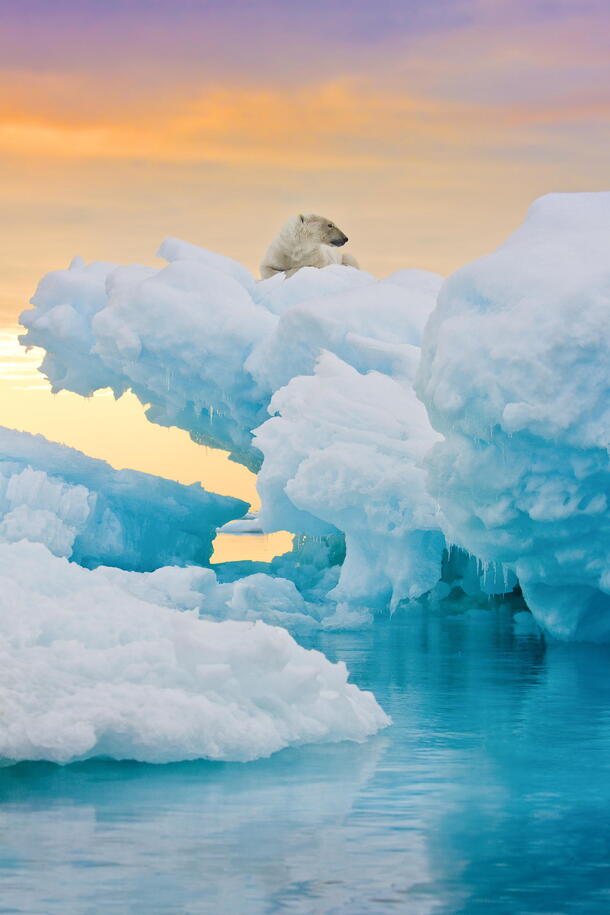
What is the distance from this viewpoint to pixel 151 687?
845 centimetres

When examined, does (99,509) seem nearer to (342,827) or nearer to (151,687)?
(151,687)

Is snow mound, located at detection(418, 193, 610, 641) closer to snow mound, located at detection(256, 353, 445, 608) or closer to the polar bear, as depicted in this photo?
snow mound, located at detection(256, 353, 445, 608)

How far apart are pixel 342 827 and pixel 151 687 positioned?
2.07 metres

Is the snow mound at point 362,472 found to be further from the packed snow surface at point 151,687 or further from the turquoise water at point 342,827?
the packed snow surface at point 151,687

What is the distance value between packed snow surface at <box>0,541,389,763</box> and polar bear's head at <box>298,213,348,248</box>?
1869 cm

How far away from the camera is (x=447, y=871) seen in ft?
19.9

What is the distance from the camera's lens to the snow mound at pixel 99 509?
22.5 m

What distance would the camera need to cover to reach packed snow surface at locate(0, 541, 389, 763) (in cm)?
805

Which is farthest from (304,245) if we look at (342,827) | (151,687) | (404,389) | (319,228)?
(342,827)

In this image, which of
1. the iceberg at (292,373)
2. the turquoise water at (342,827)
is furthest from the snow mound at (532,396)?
the turquoise water at (342,827)

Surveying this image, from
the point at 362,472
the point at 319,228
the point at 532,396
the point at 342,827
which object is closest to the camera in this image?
the point at 342,827

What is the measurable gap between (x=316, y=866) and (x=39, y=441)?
20724 mm

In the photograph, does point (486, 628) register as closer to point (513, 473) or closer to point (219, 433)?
point (513, 473)

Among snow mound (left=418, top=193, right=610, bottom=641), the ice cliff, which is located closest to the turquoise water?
snow mound (left=418, top=193, right=610, bottom=641)
